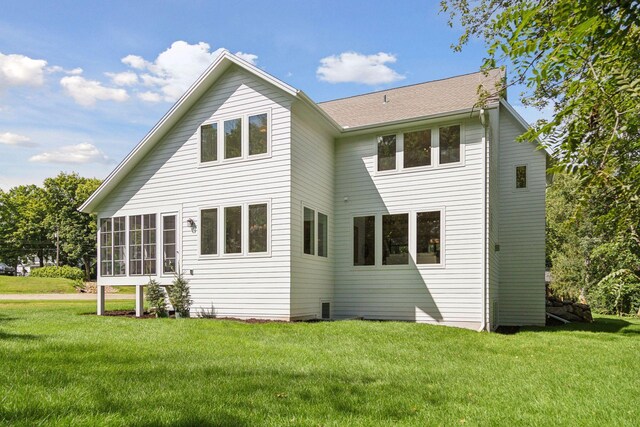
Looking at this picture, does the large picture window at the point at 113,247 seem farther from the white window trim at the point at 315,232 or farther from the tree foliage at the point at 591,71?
the tree foliage at the point at 591,71

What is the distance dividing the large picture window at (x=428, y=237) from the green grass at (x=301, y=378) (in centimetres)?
326

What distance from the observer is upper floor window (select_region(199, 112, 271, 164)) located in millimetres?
12040

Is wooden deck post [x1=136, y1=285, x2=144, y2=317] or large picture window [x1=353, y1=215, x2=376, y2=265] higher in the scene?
large picture window [x1=353, y1=215, x2=376, y2=265]

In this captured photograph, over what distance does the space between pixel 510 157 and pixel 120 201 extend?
41.8 ft

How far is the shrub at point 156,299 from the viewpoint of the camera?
41.0ft

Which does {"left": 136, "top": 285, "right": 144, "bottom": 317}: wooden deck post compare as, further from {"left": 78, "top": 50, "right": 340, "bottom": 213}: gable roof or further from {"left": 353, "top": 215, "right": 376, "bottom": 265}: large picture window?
{"left": 353, "top": 215, "right": 376, "bottom": 265}: large picture window

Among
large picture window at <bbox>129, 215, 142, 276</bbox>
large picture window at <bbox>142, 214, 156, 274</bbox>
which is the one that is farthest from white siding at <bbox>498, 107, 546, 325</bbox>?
large picture window at <bbox>129, 215, 142, 276</bbox>

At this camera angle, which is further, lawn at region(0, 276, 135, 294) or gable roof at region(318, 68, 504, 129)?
lawn at region(0, 276, 135, 294)

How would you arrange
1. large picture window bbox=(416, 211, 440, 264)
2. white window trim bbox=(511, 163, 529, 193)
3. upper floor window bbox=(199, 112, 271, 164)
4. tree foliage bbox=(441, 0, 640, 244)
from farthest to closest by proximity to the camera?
white window trim bbox=(511, 163, 529, 193)
large picture window bbox=(416, 211, 440, 264)
upper floor window bbox=(199, 112, 271, 164)
tree foliage bbox=(441, 0, 640, 244)

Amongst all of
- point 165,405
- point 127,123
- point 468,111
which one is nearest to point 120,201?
point 127,123

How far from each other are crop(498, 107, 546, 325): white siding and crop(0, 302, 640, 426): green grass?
18.0ft

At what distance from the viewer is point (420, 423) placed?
3.73 m

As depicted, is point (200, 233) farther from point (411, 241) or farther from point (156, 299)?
point (411, 241)

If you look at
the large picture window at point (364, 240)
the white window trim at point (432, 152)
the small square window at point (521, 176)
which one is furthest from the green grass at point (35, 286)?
the small square window at point (521, 176)
